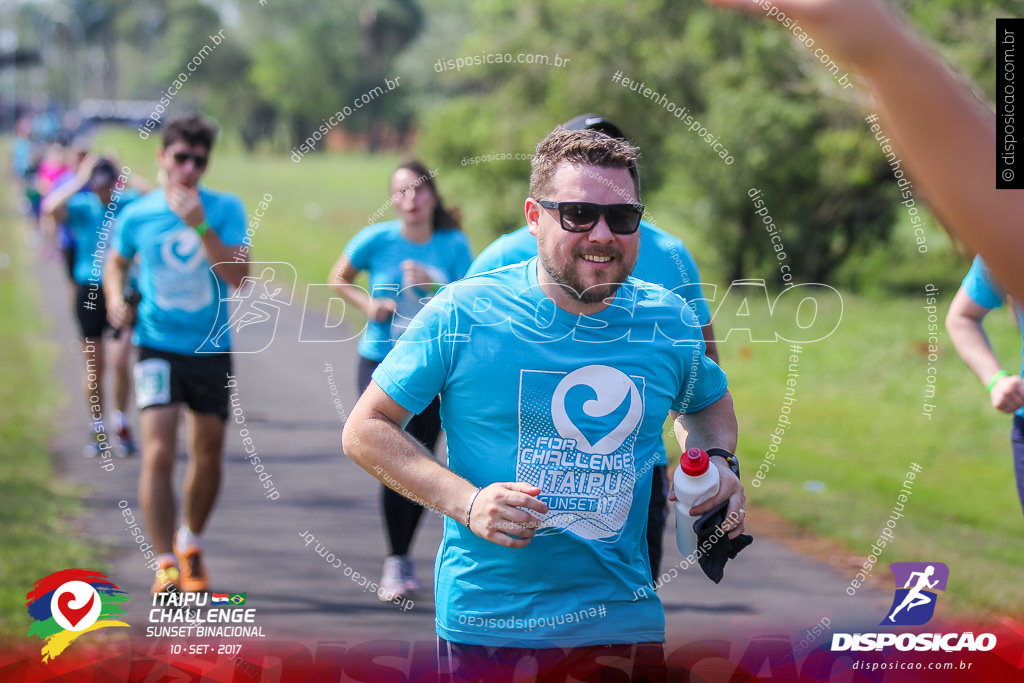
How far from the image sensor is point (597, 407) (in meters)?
2.74

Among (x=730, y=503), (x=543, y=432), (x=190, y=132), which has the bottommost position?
(x=730, y=503)

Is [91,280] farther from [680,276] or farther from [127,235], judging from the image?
[680,276]

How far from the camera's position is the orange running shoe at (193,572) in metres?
5.35

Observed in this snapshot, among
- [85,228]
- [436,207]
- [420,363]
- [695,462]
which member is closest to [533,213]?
[420,363]

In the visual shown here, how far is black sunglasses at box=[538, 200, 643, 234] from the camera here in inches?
106

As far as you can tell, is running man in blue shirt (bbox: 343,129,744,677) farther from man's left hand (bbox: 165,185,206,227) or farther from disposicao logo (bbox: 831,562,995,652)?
man's left hand (bbox: 165,185,206,227)

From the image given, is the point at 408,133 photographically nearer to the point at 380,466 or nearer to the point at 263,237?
the point at 263,237

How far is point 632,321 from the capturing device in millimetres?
2801

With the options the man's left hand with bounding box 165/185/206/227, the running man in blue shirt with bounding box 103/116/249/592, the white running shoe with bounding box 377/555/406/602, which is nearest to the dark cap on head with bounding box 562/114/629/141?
the man's left hand with bounding box 165/185/206/227

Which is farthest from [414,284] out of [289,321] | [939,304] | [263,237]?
[263,237]

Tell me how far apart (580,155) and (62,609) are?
2.95 m

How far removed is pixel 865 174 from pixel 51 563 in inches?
445

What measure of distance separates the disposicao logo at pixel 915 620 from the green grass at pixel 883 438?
0.21m

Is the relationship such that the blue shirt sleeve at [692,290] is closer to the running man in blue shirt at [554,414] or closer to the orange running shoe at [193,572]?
the running man in blue shirt at [554,414]
